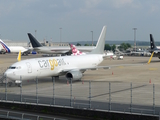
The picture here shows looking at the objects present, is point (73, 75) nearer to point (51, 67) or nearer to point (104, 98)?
point (51, 67)

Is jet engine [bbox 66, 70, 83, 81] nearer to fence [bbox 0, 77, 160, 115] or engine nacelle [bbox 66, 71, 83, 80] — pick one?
engine nacelle [bbox 66, 71, 83, 80]

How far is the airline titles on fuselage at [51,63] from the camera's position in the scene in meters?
37.2

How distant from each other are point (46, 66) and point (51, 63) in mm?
1151

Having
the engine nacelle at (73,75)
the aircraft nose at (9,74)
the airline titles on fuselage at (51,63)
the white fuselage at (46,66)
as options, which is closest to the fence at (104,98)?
the aircraft nose at (9,74)

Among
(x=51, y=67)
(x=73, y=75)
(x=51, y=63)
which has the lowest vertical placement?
(x=73, y=75)

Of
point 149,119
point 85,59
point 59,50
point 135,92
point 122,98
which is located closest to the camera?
point 149,119

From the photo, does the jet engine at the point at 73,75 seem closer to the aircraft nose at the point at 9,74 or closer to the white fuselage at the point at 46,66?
the white fuselage at the point at 46,66

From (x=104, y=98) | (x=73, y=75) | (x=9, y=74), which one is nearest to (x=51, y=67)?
(x=73, y=75)

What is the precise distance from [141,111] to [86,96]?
6.30 metres

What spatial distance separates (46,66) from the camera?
37.4 meters

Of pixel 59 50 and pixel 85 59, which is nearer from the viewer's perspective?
pixel 85 59

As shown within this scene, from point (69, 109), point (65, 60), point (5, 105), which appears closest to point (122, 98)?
point (69, 109)

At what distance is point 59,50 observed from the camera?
109 m

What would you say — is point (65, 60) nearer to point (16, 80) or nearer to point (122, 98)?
point (16, 80)
